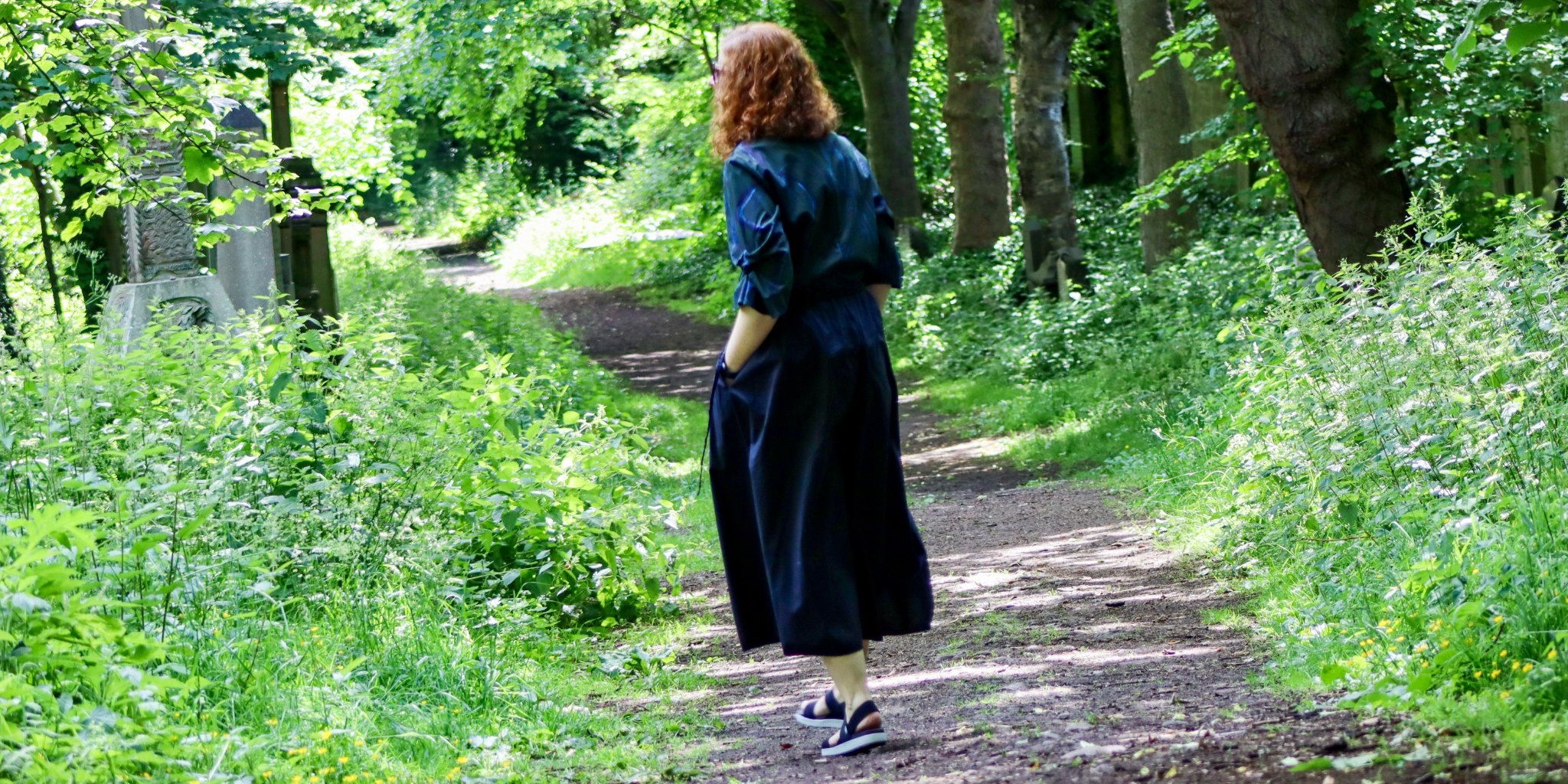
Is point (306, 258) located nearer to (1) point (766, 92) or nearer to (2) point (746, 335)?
(1) point (766, 92)

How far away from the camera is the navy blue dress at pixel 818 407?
4059mm

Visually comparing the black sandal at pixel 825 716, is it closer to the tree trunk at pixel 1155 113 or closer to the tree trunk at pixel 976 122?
the tree trunk at pixel 1155 113

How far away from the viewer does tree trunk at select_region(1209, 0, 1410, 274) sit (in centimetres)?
789

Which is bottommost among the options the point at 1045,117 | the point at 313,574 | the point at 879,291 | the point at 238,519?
the point at 313,574

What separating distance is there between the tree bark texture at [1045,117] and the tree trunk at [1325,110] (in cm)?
769

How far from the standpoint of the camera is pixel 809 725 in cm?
441

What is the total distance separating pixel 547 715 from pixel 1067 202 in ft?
43.1

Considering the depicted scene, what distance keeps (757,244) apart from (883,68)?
17.3 metres

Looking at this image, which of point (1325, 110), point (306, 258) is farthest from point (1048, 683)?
point (306, 258)

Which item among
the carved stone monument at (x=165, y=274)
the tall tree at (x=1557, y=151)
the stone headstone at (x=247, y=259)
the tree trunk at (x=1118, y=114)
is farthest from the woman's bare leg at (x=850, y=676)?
the tree trunk at (x=1118, y=114)

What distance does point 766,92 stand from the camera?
4.14 metres

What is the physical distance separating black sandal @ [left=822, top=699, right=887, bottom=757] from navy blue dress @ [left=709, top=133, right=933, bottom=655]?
19 centimetres

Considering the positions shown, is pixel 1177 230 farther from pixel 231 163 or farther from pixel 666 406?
pixel 231 163

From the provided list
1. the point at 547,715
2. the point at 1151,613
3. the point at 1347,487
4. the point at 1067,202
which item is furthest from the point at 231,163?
the point at 1067,202
